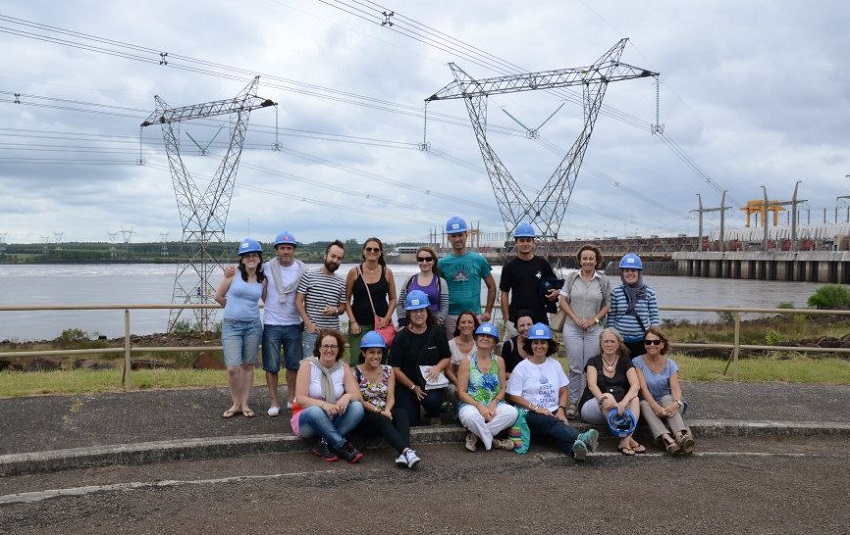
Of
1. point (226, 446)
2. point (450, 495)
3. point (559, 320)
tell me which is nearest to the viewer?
point (450, 495)

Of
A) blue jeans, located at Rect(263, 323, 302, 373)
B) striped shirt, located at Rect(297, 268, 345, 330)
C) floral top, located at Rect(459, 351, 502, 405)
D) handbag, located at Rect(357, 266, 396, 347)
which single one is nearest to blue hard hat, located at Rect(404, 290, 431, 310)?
handbag, located at Rect(357, 266, 396, 347)

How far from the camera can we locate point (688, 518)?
5004mm

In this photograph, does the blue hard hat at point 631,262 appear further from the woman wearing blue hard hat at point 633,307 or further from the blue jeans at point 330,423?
the blue jeans at point 330,423

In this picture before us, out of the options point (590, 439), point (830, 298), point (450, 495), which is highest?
point (590, 439)

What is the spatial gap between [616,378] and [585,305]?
890 millimetres

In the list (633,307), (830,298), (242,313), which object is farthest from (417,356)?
(830,298)

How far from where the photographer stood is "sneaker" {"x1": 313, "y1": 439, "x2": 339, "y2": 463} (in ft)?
20.4

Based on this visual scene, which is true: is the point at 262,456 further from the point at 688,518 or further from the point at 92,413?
the point at 688,518

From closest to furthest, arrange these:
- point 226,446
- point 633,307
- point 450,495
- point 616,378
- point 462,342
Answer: point 450,495 → point 226,446 → point 616,378 → point 462,342 → point 633,307

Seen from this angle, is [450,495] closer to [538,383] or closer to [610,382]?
[538,383]

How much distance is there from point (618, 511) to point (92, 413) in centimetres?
539

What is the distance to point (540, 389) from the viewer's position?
6.81 metres

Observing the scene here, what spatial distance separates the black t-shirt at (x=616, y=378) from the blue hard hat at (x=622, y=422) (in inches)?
8.5

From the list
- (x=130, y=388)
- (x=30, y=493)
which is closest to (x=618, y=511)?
(x=30, y=493)
